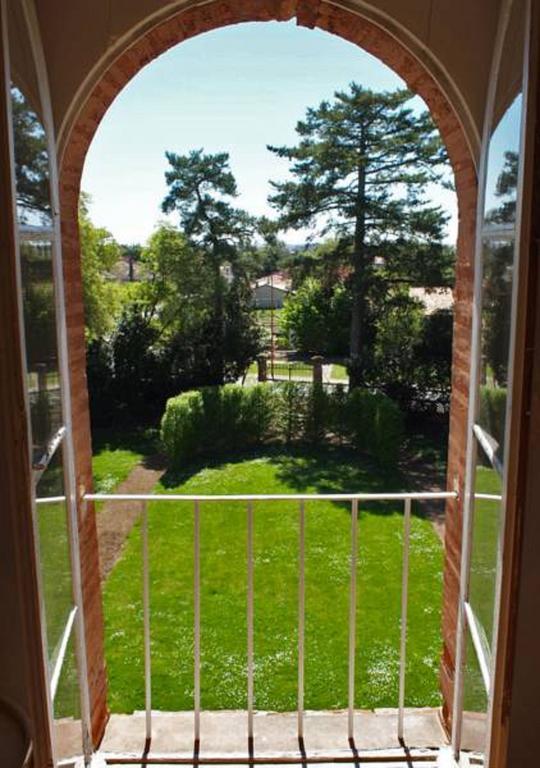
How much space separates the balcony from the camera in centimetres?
→ 209

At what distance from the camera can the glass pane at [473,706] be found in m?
1.48

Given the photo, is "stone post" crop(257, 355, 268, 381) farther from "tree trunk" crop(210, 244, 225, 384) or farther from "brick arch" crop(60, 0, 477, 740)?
"brick arch" crop(60, 0, 477, 740)

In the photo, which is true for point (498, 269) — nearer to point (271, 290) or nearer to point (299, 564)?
point (299, 564)

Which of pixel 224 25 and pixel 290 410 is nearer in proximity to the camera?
pixel 224 25

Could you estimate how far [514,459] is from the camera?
114 centimetres

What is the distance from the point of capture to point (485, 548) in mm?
1568

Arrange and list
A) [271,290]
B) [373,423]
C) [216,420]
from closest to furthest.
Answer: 1. [373,423]
2. [216,420]
3. [271,290]

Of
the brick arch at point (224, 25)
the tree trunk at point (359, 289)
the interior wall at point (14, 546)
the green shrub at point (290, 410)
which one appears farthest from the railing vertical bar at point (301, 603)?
the tree trunk at point (359, 289)

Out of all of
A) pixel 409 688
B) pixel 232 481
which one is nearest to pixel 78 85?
pixel 409 688

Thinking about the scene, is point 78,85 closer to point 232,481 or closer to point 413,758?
point 413,758

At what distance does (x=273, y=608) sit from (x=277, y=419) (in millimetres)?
5913

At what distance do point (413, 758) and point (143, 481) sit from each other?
9450 millimetres

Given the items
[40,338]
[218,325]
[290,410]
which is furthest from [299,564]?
[218,325]

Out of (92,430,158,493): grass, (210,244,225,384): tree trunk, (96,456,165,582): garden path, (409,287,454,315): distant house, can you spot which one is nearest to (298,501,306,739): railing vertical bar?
(96,456,165,582): garden path
